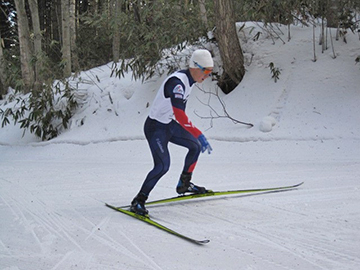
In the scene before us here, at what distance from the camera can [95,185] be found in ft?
20.0

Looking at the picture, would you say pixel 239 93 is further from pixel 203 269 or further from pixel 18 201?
pixel 203 269

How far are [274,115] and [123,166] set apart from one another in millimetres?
3080

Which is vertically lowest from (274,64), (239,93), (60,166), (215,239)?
(60,166)

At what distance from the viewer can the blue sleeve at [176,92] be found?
4305 mm

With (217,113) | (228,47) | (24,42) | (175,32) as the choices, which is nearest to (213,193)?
(217,113)

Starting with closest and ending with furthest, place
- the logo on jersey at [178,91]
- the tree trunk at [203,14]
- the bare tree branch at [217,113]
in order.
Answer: the logo on jersey at [178,91] → the bare tree branch at [217,113] → the tree trunk at [203,14]

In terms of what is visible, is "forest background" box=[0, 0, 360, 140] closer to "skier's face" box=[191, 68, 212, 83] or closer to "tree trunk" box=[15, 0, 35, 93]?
"tree trunk" box=[15, 0, 35, 93]

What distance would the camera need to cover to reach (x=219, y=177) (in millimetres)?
6289

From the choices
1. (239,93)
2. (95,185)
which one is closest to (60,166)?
(95,185)

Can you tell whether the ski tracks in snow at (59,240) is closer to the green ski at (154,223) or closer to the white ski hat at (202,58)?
the green ski at (154,223)

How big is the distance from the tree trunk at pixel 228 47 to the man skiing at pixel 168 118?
467 centimetres

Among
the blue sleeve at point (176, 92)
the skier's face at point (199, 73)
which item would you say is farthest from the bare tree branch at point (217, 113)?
the blue sleeve at point (176, 92)

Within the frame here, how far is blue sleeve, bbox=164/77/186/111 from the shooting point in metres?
4.30

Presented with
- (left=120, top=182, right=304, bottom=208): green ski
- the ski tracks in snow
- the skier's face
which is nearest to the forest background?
(left=120, top=182, right=304, bottom=208): green ski
